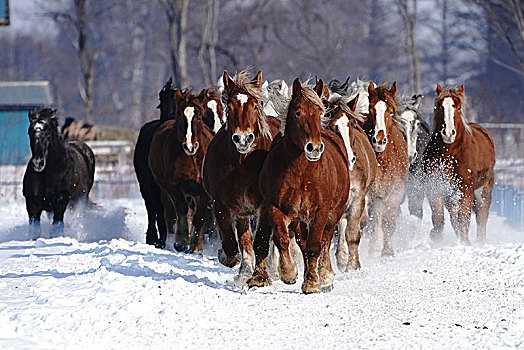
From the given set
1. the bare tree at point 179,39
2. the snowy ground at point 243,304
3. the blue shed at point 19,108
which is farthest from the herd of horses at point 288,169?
the blue shed at point 19,108

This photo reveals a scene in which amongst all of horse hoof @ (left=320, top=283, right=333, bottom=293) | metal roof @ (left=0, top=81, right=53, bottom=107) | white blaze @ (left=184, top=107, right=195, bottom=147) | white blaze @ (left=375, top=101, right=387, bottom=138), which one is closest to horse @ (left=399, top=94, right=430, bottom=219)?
white blaze @ (left=375, top=101, right=387, bottom=138)

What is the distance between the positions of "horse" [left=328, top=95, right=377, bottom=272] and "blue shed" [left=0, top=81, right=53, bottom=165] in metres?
23.2

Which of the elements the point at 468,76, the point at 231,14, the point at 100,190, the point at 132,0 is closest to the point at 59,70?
the point at 132,0

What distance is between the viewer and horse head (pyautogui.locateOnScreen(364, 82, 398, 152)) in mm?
10719

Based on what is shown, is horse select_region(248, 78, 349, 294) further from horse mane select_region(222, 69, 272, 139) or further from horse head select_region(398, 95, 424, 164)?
horse head select_region(398, 95, 424, 164)

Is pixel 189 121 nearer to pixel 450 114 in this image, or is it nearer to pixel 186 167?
pixel 186 167

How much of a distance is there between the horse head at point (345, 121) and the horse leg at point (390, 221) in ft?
6.39

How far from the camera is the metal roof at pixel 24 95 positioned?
119ft

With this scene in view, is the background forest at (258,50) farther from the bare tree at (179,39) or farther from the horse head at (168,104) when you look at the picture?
the horse head at (168,104)

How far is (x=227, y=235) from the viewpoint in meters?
8.69

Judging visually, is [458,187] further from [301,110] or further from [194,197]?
[301,110]

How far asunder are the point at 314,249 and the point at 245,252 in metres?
0.95

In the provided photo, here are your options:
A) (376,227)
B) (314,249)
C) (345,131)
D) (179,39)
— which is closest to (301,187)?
(314,249)

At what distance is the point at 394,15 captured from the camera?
226ft
